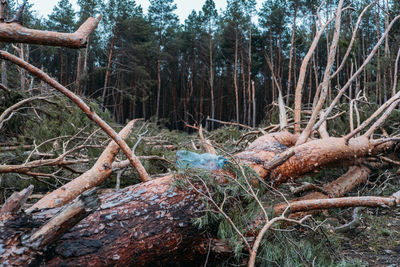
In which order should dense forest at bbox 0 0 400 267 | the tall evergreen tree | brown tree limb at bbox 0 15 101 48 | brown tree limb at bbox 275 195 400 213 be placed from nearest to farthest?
brown tree limb at bbox 0 15 101 48, dense forest at bbox 0 0 400 267, brown tree limb at bbox 275 195 400 213, the tall evergreen tree

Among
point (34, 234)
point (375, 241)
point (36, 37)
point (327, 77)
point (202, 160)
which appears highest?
point (327, 77)

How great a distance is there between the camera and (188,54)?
86.2ft

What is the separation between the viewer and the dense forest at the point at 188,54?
19172mm

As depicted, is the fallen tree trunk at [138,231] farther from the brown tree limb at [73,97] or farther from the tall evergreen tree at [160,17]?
the tall evergreen tree at [160,17]

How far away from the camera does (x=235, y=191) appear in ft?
5.94

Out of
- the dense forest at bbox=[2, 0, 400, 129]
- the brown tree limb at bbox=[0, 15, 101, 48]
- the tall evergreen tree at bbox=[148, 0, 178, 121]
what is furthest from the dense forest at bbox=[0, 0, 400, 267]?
the tall evergreen tree at bbox=[148, 0, 178, 121]

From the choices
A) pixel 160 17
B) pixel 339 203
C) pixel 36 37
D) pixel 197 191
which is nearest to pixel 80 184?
pixel 197 191

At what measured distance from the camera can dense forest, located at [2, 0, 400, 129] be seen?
19172mm

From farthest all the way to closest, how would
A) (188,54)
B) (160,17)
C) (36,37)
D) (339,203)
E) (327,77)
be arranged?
(188,54) → (160,17) → (327,77) → (339,203) → (36,37)

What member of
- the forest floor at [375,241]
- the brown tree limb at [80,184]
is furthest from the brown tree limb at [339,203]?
the brown tree limb at [80,184]

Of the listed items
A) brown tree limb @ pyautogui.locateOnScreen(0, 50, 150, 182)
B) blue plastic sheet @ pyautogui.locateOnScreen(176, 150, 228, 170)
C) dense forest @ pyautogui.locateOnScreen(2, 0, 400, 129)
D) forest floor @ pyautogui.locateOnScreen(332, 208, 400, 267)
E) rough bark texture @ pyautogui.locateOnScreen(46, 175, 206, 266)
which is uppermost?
dense forest @ pyautogui.locateOnScreen(2, 0, 400, 129)

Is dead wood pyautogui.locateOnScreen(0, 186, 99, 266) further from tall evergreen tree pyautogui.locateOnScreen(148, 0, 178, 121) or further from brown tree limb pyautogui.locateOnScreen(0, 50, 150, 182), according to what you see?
tall evergreen tree pyautogui.locateOnScreen(148, 0, 178, 121)

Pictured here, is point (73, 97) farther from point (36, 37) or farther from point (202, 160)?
point (36, 37)

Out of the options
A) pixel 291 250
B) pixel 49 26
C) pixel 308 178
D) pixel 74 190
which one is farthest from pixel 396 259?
pixel 49 26
